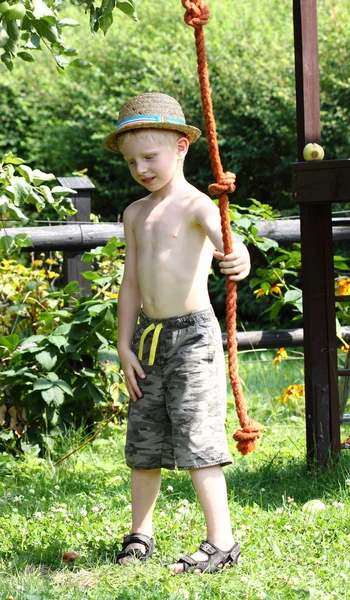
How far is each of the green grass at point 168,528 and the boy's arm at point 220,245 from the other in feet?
3.04

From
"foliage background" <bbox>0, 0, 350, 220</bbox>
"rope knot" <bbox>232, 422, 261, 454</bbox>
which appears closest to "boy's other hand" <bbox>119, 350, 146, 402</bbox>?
"rope knot" <bbox>232, 422, 261, 454</bbox>

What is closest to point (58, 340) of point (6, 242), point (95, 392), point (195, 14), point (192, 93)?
point (95, 392)

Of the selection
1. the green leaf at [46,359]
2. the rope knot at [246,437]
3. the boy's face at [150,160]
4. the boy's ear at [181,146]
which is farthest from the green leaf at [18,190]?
the green leaf at [46,359]

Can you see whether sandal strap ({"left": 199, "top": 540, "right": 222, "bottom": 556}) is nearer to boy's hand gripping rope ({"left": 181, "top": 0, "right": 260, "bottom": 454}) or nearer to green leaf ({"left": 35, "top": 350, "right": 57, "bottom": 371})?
boy's hand gripping rope ({"left": 181, "top": 0, "right": 260, "bottom": 454})

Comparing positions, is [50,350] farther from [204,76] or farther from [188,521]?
[204,76]

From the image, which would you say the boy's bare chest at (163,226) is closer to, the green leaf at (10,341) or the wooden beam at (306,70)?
the wooden beam at (306,70)

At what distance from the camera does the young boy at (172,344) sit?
281cm

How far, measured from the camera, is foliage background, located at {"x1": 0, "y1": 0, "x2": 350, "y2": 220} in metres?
8.95

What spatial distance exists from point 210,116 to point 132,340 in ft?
2.61

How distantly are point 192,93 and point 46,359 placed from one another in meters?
5.76

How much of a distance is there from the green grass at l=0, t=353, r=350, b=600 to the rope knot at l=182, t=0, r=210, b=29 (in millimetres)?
1702

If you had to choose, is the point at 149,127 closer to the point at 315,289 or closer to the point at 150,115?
the point at 150,115

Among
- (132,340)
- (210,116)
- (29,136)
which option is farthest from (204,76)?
(29,136)

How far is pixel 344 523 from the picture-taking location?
3.15 m
